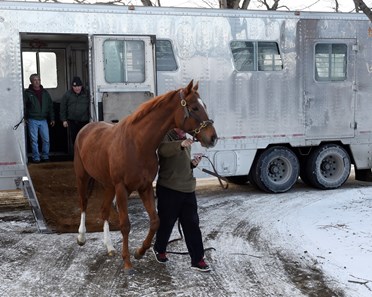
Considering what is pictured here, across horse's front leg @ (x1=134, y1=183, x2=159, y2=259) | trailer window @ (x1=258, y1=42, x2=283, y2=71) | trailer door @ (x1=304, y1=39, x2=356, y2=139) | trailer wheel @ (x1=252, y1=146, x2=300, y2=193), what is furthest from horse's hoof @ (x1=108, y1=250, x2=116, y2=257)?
trailer door @ (x1=304, y1=39, x2=356, y2=139)

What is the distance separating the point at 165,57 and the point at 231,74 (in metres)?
1.24

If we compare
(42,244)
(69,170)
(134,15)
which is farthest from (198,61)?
(42,244)

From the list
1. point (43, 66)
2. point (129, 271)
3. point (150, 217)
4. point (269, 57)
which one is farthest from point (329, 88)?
point (129, 271)

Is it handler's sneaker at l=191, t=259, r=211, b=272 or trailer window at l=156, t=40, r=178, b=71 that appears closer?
handler's sneaker at l=191, t=259, r=211, b=272

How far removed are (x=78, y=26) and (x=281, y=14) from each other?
3.69m

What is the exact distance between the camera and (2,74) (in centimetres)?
765

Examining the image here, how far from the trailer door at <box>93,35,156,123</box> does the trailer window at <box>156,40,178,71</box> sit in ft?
0.57

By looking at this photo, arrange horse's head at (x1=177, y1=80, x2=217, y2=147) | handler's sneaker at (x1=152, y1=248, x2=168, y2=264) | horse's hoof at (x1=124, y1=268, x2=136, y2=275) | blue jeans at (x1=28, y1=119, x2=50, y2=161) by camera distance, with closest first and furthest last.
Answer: horse's head at (x1=177, y1=80, x2=217, y2=147) < horse's hoof at (x1=124, y1=268, x2=136, y2=275) < handler's sneaker at (x1=152, y1=248, x2=168, y2=264) < blue jeans at (x1=28, y1=119, x2=50, y2=161)

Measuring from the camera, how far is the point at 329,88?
374 inches

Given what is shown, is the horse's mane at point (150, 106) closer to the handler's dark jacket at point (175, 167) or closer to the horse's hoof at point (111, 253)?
the handler's dark jacket at point (175, 167)

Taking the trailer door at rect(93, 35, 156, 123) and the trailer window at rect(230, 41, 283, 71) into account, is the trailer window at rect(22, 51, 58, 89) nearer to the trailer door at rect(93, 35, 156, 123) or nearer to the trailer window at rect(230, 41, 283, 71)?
the trailer door at rect(93, 35, 156, 123)

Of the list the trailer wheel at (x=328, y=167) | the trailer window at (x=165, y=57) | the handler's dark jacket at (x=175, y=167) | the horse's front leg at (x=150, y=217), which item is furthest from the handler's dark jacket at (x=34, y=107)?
the trailer wheel at (x=328, y=167)

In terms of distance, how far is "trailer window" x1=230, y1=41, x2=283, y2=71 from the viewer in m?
8.94

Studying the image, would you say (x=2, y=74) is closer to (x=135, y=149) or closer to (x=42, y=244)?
(x=42, y=244)
